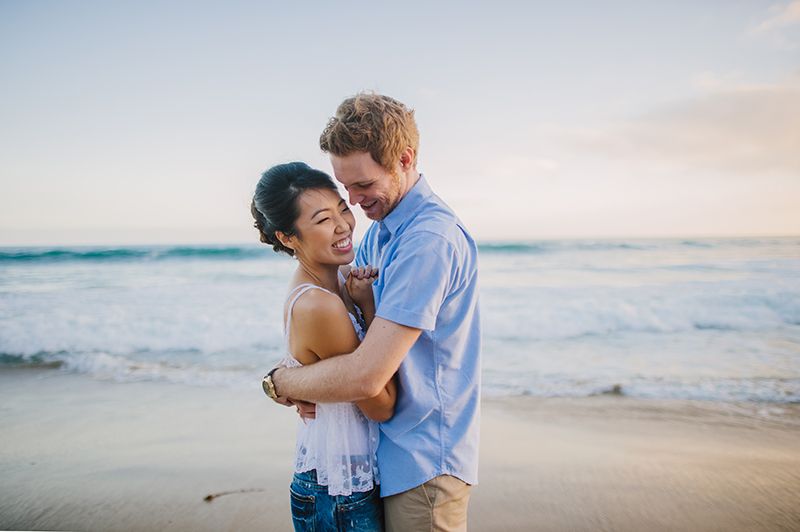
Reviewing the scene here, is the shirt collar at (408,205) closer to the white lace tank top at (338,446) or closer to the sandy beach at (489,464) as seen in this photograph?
the white lace tank top at (338,446)

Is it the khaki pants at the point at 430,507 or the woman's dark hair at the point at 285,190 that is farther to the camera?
the woman's dark hair at the point at 285,190

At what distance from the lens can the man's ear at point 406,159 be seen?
4.59 feet

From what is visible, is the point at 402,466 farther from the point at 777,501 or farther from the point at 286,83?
the point at 286,83

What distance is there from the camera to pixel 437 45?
18.2 ft

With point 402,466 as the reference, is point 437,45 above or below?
above

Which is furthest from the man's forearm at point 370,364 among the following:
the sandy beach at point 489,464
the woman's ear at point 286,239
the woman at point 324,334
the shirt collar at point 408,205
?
the sandy beach at point 489,464

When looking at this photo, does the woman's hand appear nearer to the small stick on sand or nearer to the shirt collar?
the shirt collar

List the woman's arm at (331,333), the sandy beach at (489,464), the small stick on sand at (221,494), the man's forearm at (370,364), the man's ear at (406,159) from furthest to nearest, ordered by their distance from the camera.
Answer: the small stick on sand at (221,494) < the sandy beach at (489,464) < the man's ear at (406,159) < the woman's arm at (331,333) < the man's forearm at (370,364)

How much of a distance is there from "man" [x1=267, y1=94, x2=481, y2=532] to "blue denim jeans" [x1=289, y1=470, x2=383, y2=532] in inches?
2.3

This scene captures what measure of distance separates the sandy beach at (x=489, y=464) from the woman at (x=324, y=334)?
1744 millimetres

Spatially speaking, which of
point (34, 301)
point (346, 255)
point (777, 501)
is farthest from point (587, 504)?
point (34, 301)

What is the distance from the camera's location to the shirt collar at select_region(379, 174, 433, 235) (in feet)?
4.47

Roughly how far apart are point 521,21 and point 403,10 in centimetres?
151

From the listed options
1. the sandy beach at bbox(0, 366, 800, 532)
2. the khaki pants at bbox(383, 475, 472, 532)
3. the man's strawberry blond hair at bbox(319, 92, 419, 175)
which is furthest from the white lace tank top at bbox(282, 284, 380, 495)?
the sandy beach at bbox(0, 366, 800, 532)
